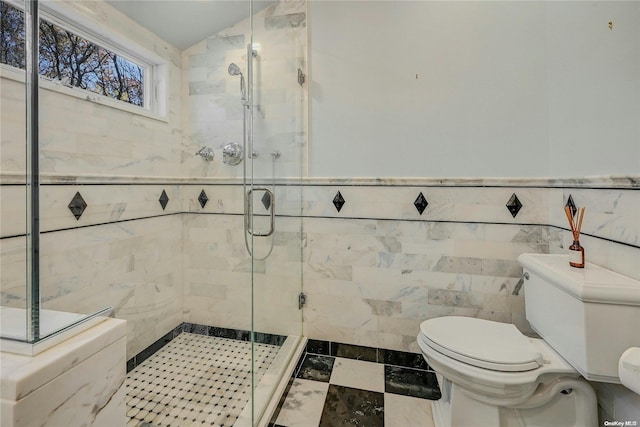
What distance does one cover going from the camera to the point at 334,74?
188 centimetres

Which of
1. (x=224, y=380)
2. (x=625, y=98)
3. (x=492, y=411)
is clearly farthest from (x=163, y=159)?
(x=625, y=98)

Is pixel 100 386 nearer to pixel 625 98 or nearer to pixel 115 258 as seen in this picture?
pixel 115 258

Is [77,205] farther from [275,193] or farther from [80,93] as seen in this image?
[275,193]

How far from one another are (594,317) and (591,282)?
0.41 feet

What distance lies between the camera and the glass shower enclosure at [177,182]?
1354 mm

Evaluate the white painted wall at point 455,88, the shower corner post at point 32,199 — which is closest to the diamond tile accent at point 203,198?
the white painted wall at point 455,88

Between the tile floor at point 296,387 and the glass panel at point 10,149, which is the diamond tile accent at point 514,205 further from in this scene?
the glass panel at point 10,149

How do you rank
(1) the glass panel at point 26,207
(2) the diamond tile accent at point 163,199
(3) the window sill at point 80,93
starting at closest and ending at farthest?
(1) the glass panel at point 26,207 → (3) the window sill at point 80,93 → (2) the diamond tile accent at point 163,199

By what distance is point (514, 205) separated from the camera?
65.8 inches

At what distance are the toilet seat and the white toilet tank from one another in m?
0.13

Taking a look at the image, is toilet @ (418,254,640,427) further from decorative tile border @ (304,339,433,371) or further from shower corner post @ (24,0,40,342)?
shower corner post @ (24,0,40,342)

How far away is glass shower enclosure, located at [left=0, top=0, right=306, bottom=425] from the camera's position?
135 cm

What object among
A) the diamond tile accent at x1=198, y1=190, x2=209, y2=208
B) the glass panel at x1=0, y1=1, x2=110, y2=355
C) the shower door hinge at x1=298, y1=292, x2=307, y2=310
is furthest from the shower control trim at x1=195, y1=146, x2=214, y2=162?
the shower door hinge at x1=298, y1=292, x2=307, y2=310

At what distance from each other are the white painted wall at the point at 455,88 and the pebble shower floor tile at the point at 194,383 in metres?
1.30
